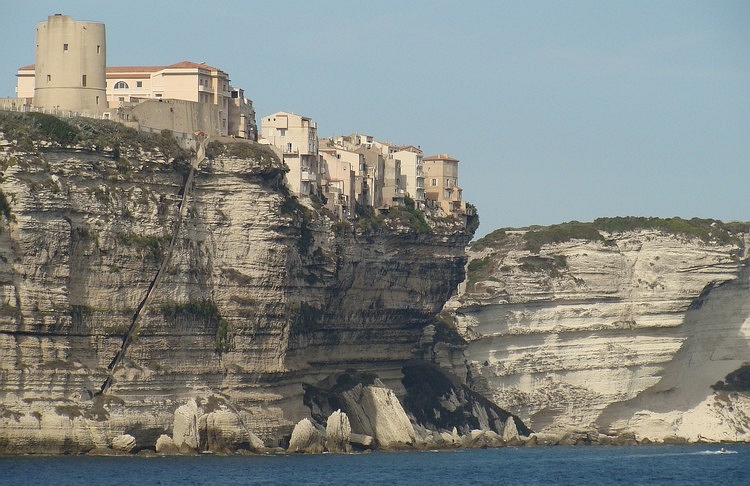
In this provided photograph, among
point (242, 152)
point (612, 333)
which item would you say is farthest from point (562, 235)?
point (242, 152)

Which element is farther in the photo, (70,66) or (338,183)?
(338,183)

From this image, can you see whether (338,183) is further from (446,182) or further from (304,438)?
(304,438)

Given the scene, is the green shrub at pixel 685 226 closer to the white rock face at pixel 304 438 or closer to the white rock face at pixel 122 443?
the white rock face at pixel 304 438

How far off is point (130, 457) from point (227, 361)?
7.59m

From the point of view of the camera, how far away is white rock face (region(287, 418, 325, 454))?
8431cm

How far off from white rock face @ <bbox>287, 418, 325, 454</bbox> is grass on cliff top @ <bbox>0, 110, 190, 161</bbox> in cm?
1236

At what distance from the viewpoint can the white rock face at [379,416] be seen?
3605 inches

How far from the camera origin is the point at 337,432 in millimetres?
86438

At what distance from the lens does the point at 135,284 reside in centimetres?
8031

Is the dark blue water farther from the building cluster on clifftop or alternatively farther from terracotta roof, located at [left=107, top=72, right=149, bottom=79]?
terracotta roof, located at [left=107, top=72, right=149, bottom=79]

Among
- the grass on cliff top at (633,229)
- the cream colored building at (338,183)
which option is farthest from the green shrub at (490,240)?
the cream colored building at (338,183)

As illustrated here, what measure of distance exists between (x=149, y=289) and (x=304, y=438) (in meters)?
9.50

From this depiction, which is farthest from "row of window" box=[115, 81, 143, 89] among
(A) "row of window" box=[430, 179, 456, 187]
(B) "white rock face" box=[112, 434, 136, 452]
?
(A) "row of window" box=[430, 179, 456, 187]

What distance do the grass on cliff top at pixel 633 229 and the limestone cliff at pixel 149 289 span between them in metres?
22.2
